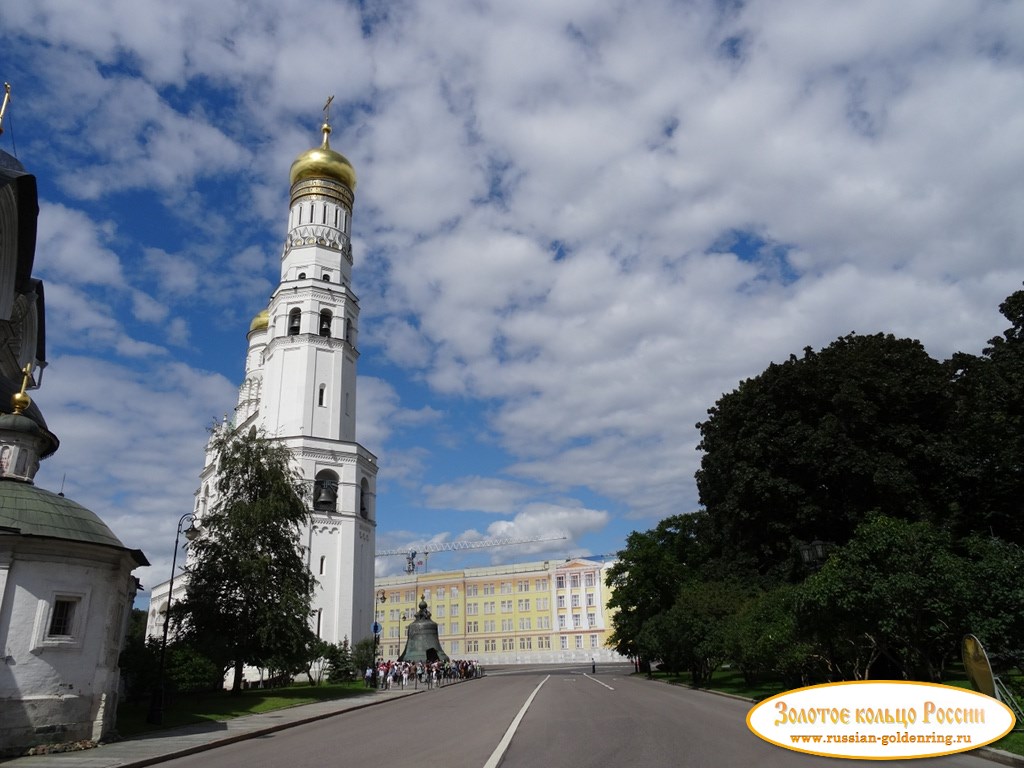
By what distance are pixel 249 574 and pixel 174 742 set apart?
42.1 feet

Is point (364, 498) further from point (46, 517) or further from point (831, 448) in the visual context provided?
point (46, 517)

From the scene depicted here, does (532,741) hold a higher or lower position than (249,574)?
lower

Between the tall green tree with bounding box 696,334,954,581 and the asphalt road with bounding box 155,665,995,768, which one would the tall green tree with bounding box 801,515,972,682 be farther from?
the tall green tree with bounding box 696,334,954,581

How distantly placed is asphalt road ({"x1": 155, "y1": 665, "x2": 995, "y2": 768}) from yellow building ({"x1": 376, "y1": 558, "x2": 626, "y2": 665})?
64293mm

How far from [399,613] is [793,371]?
74.6 m

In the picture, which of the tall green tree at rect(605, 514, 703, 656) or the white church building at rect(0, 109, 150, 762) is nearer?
the white church building at rect(0, 109, 150, 762)

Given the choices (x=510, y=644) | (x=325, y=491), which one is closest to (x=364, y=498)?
(x=325, y=491)

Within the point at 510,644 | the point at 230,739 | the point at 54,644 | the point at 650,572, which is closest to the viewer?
the point at 54,644

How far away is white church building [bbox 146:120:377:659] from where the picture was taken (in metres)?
42.1

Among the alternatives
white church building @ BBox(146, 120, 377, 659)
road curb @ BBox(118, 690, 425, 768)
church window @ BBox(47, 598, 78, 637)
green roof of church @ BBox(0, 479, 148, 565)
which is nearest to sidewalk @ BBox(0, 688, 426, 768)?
road curb @ BBox(118, 690, 425, 768)

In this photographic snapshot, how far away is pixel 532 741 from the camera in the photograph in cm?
1310

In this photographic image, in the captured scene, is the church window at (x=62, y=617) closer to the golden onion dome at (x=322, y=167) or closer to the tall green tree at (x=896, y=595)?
the tall green tree at (x=896, y=595)

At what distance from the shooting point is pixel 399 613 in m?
94.8

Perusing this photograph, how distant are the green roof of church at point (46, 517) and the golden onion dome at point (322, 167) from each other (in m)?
37.6
